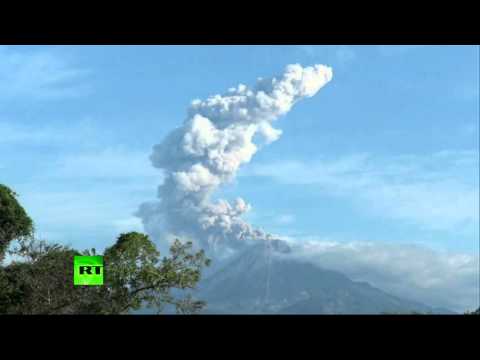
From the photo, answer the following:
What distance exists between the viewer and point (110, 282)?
26.7 m

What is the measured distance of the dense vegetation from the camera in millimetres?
25781

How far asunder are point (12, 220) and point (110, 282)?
30.4 ft

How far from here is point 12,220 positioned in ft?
109

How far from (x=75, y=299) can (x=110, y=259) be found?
279 cm

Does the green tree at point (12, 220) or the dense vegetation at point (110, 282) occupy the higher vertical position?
the green tree at point (12, 220)

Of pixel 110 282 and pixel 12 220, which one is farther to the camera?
pixel 12 220

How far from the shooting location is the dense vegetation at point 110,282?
84.6 ft

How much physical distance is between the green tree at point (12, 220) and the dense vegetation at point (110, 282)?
467 centimetres

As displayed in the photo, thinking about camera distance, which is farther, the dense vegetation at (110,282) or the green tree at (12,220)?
the green tree at (12,220)

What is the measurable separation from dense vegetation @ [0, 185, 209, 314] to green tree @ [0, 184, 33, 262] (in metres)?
4.67

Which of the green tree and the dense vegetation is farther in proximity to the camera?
the green tree
